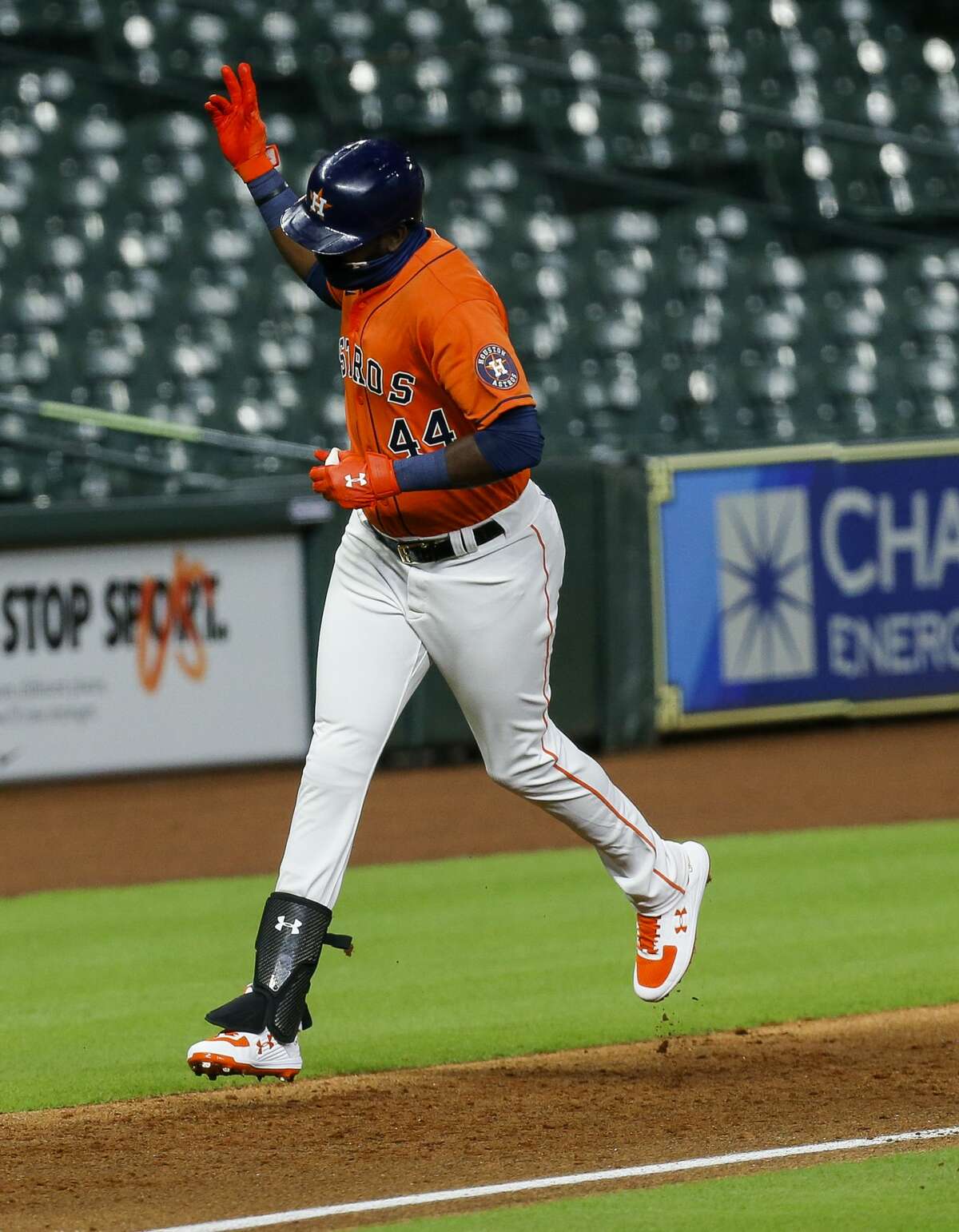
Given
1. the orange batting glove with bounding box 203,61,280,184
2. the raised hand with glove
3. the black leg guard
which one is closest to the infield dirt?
the black leg guard

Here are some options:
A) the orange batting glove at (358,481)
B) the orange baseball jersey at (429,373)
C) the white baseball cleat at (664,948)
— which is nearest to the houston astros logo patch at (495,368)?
the orange baseball jersey at (429,373)

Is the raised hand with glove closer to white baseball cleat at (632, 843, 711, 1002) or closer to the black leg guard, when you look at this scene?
the black leg guard

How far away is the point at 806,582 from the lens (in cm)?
1079

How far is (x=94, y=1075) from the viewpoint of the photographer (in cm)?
467

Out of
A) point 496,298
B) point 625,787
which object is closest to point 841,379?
point 625,787

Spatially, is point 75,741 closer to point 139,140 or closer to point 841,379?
point 139,140

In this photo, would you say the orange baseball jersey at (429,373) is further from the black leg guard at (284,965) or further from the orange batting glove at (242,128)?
the black leg guard at (284,965)

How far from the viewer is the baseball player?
13.2 feet

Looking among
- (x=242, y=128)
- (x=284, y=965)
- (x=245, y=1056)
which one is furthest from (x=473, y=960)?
(x=242, y=128)

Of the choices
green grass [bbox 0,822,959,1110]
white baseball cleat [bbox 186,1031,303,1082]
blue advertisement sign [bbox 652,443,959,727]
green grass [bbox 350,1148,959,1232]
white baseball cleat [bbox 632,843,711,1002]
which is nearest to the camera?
green grass [bbox 350,1148,959,1232]

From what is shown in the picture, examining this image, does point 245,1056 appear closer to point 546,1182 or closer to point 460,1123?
point 460,1123

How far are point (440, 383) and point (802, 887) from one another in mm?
3513

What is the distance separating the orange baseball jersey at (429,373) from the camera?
4023 mm

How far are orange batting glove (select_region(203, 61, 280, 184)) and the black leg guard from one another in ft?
6.00
